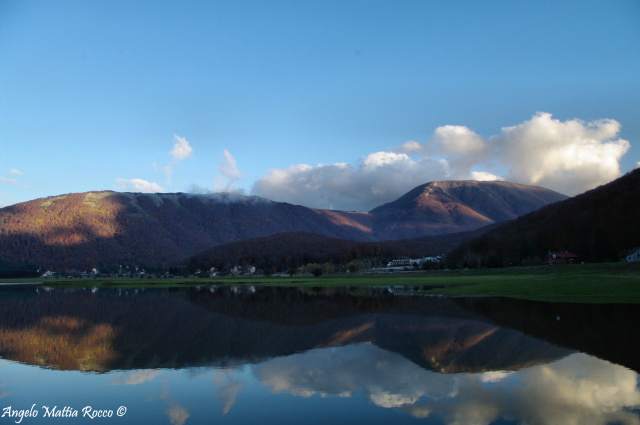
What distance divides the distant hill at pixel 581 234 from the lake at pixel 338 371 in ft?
201

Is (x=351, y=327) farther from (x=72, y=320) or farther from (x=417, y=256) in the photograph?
(x=417, y=256)

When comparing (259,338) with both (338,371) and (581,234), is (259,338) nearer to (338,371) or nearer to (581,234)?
(338,371)

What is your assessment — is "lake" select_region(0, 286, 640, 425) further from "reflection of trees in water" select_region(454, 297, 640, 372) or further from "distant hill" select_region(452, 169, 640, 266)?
"distant hill" select_region(452, 169, 640, 266)

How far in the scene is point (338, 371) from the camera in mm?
15133

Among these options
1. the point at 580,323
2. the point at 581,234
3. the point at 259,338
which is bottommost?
the point at 580,323

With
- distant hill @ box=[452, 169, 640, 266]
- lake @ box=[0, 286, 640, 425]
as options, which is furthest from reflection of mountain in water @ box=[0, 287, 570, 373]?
distant hill @ box=[452, 169, 640, 266]

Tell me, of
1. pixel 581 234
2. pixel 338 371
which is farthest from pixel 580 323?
pixel 581 234

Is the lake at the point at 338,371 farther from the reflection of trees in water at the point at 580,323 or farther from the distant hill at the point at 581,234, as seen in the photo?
the distant hill at the point at 581,234

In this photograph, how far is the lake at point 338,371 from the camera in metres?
11.2

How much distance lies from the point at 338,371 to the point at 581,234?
3479 inches

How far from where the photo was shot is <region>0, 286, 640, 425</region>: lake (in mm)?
11172

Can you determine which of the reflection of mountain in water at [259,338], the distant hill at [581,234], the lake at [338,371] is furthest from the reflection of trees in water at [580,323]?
the distant hill at [581,234]

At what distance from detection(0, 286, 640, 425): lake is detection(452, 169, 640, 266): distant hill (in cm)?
6124

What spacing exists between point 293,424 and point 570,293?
112 feet
